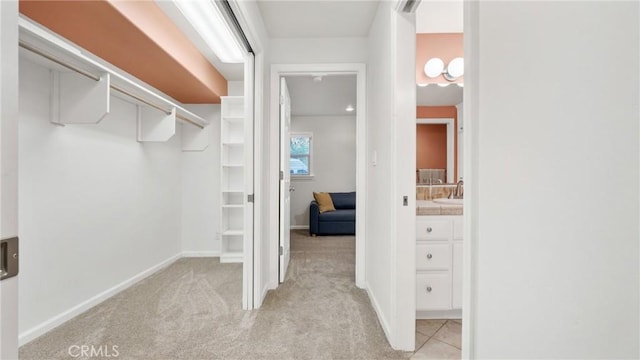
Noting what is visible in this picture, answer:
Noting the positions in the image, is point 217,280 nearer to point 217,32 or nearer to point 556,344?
point 217,32

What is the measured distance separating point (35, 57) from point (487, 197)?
259cm

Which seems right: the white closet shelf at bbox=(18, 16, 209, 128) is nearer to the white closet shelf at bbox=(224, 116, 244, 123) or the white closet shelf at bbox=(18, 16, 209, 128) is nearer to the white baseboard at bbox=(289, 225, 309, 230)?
the white closet shelf at bbox=(224, 116, 244, 123)

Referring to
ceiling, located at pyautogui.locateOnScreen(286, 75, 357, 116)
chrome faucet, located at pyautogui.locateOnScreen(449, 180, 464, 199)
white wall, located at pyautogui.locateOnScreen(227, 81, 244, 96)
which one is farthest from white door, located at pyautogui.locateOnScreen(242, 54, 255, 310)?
chrome faucet, located at pyautogui.locateOnScreen(449, 180, 464, 199)

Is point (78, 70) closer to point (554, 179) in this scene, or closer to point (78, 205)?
point (78, 205)

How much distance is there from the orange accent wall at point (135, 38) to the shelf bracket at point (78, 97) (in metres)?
0.28

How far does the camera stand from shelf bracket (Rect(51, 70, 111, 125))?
5.91ft

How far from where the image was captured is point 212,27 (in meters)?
2.23

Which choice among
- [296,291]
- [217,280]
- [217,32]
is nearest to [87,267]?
[217,280]

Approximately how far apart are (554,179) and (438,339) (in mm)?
1683

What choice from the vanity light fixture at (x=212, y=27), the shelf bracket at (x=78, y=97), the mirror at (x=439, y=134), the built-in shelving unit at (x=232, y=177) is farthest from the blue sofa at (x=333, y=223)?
the shelf bracket at (x=78, y=97)

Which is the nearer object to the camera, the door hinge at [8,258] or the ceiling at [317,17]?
the door hinge at [8,258]

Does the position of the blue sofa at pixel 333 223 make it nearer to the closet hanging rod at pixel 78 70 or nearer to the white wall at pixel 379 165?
the white wall at pixel 379 165

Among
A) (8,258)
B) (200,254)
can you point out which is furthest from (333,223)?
(8,258)

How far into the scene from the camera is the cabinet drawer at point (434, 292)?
193 centimetres
